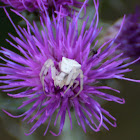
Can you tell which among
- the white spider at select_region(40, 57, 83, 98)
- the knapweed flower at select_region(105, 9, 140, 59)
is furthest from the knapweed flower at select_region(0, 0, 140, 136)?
the knapweed flower at select_region(105, 9, 140, 59)

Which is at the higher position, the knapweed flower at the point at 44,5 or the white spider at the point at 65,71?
the knapweed flower at the point at 44,5

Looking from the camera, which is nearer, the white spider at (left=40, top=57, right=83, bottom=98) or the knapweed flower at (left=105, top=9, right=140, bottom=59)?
the white spider at (left=40, top=57, right=83, bottom=98)

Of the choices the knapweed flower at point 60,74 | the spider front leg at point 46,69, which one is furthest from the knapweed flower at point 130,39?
the spider front leg at point 46,69

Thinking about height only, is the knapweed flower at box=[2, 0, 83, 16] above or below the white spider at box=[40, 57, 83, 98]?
above

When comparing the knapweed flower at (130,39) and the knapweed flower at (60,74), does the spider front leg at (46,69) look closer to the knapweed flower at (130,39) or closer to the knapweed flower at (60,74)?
the knapweed flower at (60,74)

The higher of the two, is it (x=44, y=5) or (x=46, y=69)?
(x=44, y=5)

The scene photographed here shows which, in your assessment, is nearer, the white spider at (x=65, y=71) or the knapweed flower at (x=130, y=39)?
the white spider at (x=65, y=71)

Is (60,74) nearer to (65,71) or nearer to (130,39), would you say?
(65,71)

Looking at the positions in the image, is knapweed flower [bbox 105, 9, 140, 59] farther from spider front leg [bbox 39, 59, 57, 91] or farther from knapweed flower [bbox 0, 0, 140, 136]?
spider front leg [bbox 39, 59, 57, 91]

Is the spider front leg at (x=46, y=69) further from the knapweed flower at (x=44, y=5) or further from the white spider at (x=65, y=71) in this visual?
the knapweed flower at (x=44, y=5)

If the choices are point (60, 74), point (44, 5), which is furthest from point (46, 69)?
point (44, 5)
